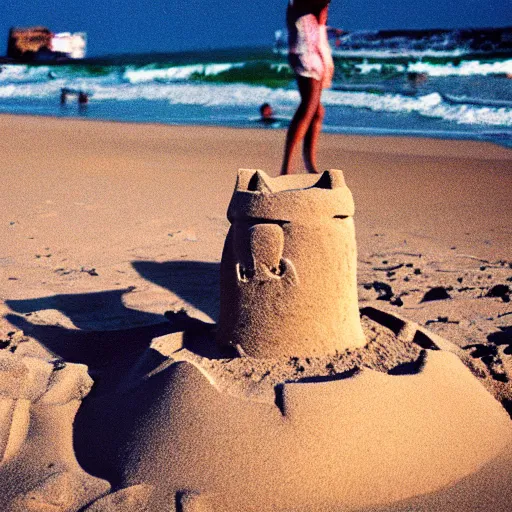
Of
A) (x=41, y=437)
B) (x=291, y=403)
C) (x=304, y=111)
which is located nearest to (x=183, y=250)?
(x=304, y=111)

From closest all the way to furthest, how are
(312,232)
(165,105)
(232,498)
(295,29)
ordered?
1. (232,498)
2. (312,232)
3. (295,29)
4. (165,105)

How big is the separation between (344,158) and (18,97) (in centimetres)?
2222

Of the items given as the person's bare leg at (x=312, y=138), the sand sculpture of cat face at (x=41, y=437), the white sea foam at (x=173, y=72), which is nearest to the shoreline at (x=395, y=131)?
the person's bare leg at (x=312, y=138)

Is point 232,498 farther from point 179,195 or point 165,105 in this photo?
point 165,105

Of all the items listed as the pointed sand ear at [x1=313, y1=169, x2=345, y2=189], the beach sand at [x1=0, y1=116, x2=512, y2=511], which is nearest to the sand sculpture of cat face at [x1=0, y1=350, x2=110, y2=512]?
the beach sand at [x1=0, y1=116, x2=512, y2=511]

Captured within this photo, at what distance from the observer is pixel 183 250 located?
5125mm

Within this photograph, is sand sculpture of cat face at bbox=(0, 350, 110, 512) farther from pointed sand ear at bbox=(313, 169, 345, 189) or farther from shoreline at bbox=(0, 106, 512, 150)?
shoreline at bbox=(0, 106, 512, 150)

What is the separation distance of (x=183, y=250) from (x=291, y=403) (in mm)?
3044

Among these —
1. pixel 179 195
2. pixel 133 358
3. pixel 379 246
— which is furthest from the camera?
pixel 179 195

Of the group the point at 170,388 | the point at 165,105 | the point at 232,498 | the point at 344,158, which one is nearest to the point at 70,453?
the point at 170,388

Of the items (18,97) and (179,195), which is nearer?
(179,195)

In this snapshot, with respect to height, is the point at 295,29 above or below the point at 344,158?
above

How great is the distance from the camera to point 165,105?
80.5ft

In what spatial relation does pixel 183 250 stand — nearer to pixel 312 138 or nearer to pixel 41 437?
pixel 312 138
